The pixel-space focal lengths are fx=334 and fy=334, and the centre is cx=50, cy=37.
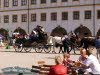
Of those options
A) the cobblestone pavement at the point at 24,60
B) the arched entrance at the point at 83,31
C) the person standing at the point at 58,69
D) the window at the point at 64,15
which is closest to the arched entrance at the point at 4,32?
the window at the point at 64,15

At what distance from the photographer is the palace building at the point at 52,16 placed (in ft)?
147

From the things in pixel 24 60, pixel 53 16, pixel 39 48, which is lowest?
pixel 24 60

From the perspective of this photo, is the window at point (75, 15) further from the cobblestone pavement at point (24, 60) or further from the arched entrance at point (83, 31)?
the cobblestone pavement at point (24, 60)

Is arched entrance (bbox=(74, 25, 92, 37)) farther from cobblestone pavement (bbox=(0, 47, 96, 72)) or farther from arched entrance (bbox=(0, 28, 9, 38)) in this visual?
cobblestone pavement (bbox=(0, 47, 96, 72))

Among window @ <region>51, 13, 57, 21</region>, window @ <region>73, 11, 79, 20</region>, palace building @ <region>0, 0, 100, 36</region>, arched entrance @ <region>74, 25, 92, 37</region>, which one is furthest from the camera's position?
window @ <region>51, 13, 57, 21</region>

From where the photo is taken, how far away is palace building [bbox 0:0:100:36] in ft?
147

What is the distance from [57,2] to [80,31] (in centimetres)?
625

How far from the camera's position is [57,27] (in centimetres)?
4744

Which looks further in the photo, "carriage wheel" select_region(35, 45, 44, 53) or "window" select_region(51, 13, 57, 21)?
"window" select_region(51, 13, 57, 21)

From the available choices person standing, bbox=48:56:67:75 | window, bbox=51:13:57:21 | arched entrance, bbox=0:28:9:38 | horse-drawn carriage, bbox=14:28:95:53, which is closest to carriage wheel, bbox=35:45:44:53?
horse-drawn carriage, bbox=14:28:95:53

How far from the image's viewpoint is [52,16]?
4831cm

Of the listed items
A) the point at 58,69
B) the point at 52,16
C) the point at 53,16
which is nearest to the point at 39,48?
the point at 58,69

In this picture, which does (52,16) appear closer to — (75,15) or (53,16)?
(53,16)

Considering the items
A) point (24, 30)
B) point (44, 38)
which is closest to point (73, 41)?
point (44, 38)
